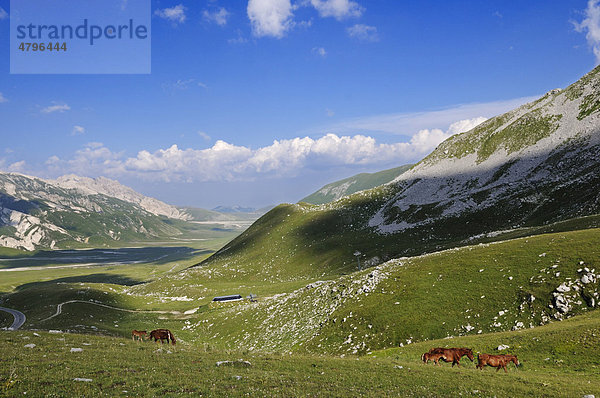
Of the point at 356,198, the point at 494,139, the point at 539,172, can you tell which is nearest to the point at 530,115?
the point at 494,139

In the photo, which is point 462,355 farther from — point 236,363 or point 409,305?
point 236,363

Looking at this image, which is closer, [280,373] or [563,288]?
[280,373]

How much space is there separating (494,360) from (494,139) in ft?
545

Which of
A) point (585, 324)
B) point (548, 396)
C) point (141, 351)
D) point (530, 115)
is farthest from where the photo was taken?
point (530, 115)

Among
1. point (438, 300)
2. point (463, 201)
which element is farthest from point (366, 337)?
point (463, 201)

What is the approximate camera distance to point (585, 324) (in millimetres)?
29094

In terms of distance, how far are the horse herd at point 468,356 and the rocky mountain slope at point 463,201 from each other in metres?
63.3

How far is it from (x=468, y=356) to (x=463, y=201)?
120997 mm

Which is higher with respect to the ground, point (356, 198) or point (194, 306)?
point (356, 198)

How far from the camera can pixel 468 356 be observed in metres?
25.4

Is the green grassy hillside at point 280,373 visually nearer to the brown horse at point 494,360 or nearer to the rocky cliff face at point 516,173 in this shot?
the brown horse at point 494,360

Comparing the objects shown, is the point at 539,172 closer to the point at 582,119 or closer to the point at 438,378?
the point at 582,119

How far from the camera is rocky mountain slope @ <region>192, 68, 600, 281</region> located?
10481cm

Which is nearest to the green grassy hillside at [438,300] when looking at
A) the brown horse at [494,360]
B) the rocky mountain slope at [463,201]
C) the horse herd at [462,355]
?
the horse herd at [462,355]
